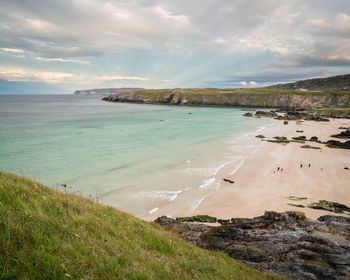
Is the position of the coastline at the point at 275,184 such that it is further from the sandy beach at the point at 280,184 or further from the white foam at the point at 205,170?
the white foam at the point at 205,170

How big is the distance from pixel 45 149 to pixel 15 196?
43.8m

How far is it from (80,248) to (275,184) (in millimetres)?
29823

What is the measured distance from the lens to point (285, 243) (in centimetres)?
1312

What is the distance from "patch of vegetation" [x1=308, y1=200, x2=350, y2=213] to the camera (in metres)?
25.4

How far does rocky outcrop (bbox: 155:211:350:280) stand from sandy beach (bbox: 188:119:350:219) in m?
7.99

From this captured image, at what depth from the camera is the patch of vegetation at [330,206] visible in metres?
25.4

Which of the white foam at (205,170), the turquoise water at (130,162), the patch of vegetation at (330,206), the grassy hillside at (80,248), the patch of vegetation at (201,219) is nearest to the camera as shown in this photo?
the grassy hillside at (80,248)

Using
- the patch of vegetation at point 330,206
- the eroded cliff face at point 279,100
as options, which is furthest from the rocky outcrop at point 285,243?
the eroded cliff face at point 279,100

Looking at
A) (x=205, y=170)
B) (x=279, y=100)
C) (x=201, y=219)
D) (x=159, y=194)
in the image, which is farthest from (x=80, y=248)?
(x=279, y=100)

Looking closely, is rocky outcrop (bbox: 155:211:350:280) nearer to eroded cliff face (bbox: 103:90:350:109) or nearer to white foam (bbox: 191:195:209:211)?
white foam (bbox: 191:195:209:211)

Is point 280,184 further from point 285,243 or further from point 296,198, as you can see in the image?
point 285,243

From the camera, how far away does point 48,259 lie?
217 inches

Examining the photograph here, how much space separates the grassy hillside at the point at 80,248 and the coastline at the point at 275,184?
1424 centimetres

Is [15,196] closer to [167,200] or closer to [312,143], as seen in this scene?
[167,200]
